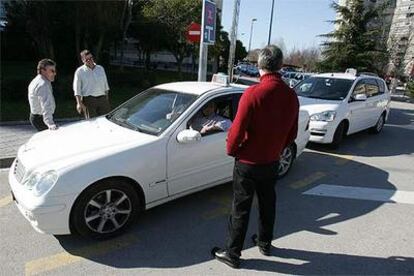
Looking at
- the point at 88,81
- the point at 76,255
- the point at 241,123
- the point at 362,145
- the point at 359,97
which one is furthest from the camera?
the point at 362,145

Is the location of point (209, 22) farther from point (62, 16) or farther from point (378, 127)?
point (62, 16)

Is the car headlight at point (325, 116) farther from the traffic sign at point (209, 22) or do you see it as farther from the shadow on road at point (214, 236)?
the traffic sign at point (209, 22)

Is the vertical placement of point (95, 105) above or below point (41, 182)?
above

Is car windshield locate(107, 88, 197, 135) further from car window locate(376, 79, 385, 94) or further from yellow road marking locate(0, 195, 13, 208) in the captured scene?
car window locate(376, 79, 385, 94)

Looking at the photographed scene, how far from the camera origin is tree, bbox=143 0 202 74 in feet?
73.3

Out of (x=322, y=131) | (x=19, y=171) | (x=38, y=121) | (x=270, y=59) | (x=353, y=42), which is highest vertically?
(x=353, y=42)

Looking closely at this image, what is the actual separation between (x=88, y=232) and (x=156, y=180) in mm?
849

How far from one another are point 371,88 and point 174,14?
15.8 m

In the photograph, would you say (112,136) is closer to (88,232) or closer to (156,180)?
(156,180)

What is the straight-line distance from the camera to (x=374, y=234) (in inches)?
170

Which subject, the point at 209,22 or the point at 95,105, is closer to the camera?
the point at 95,105

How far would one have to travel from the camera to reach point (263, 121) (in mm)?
3168

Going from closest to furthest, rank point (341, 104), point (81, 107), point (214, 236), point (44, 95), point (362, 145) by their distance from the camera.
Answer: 1. point (214, 236)
2. point (44, 95)
3. point (81, 107)
4. point (341, 104)
5. point (362, 145)

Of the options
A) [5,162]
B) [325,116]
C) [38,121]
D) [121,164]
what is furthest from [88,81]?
[325,116]
